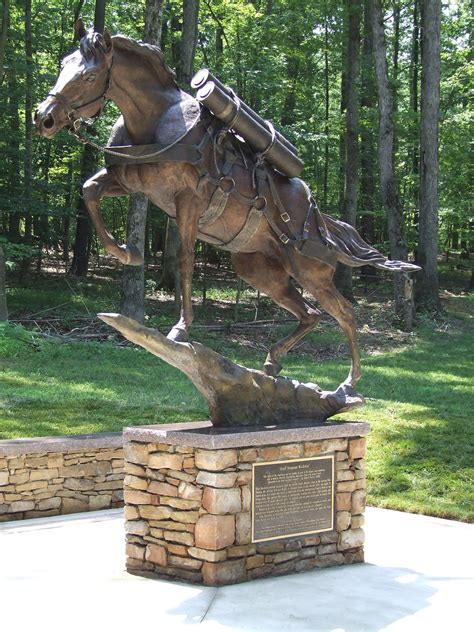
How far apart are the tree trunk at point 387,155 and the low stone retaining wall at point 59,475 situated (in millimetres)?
12229

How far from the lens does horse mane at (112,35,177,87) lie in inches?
238

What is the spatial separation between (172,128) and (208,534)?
2965 millimetres

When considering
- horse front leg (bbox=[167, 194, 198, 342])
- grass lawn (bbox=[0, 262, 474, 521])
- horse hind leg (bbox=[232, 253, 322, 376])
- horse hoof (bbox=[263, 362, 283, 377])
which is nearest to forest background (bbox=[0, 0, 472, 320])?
grass lawn (bbox=[0, 262, 474, 521])

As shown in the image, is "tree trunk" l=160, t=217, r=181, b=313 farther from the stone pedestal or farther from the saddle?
the stone pedestal

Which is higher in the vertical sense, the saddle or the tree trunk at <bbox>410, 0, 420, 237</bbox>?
the tree trunk at <bbox>410, 0, 420, 237</bbox>

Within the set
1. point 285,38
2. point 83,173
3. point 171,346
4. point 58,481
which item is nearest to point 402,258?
point 285,38

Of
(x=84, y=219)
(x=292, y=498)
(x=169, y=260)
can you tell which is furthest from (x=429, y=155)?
(x=292, y=498)

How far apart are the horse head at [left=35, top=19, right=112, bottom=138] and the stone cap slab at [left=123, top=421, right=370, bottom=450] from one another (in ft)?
7.50

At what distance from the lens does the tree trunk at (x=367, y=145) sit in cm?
2562

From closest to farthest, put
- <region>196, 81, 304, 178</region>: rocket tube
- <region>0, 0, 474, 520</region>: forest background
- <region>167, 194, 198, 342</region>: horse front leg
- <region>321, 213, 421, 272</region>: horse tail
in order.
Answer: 1. <region>167, 194, 198, 342</region>: horse front leg
2. <region>196, 81, 304, 178</region>: rocket tube
3. <region>321, 213, 421, 272</region>: horse tail
4. <region>0, 0, 474, 520</region>: forest background

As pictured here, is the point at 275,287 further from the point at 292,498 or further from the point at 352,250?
the point at 292,498

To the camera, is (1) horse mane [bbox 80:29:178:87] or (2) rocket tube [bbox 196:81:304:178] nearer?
(1) horse mane [bbox 80:29:178:87]

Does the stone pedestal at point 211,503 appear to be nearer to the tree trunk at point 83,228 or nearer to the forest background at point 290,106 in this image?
the forest background at point 290,106

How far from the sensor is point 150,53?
620cm
